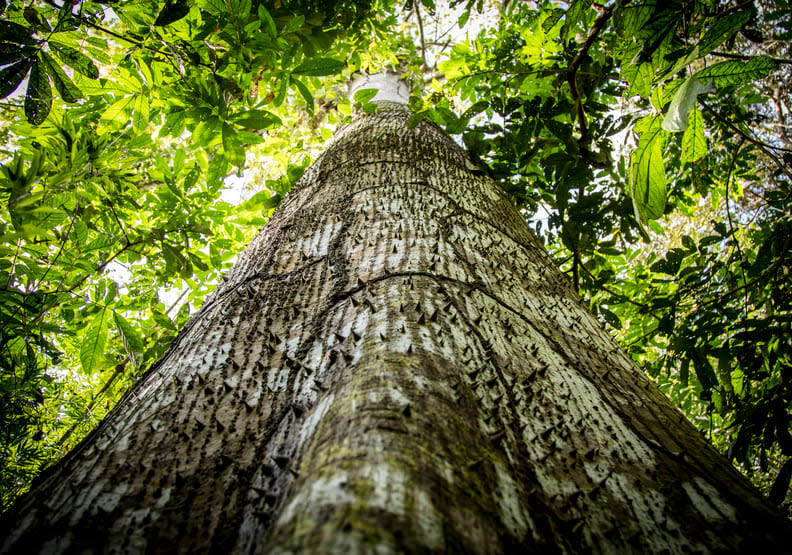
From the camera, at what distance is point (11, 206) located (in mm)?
708

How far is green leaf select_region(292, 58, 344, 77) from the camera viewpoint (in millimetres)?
1430

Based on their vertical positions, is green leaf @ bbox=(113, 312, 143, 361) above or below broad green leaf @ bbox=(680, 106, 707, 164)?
below

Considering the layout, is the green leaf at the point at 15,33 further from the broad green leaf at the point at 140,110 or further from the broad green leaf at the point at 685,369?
the broad green leaf at the point at 685,369

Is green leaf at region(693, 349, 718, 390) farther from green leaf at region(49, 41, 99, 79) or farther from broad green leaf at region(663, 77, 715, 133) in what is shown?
green leaf at region(49, 41, 99, 79)

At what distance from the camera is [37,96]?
1195mm

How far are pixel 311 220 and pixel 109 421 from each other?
0.77 meters

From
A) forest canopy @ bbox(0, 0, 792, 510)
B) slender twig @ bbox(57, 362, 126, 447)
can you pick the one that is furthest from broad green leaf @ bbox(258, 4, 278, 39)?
slender twig @ bbox(57, 362, 126, 447)

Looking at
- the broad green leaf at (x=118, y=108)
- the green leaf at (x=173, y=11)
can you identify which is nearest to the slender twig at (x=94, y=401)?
the broad green leaf at (x=118, y=108)

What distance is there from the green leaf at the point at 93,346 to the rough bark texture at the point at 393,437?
0.73 meters

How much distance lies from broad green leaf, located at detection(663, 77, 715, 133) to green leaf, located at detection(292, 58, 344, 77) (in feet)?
3.87

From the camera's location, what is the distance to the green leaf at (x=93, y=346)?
1.39m

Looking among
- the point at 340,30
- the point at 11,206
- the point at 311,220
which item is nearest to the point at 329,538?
the point at 11,206

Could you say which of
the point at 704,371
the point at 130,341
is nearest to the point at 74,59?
the point at 130,341

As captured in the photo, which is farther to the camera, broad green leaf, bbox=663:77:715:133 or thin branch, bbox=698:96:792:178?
thin branch, bbox=698:96:792:178
